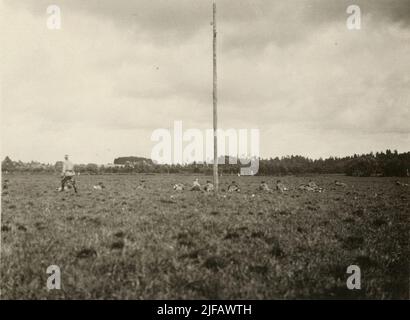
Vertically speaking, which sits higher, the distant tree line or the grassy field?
the distant tree line

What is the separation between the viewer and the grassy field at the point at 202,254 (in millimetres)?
7445

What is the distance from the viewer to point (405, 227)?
541 inches

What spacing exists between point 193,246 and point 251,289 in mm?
3040

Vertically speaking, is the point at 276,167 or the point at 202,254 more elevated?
the point at 276,167

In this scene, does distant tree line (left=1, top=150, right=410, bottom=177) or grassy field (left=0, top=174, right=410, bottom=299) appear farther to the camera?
distant tree line (left=1, top=150, right=410, bottom=177)

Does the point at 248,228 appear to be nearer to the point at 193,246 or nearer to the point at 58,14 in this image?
the point at 193,246

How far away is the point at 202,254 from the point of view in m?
9.46

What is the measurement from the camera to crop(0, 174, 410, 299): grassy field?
7445 mm

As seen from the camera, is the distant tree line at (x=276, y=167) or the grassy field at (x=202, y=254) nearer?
the grassy field at (x=202, y=254)

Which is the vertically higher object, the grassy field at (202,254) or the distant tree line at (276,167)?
the distant tree line at (276,167)

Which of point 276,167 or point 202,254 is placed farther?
point 276,167

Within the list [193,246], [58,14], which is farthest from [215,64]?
[193,246]
